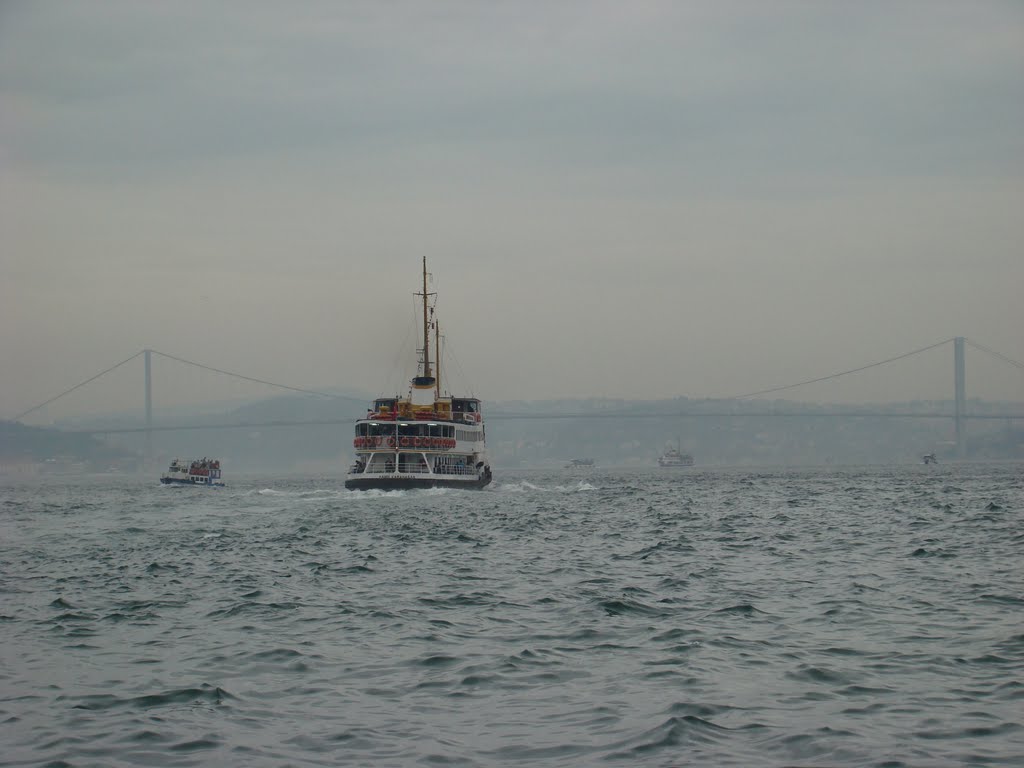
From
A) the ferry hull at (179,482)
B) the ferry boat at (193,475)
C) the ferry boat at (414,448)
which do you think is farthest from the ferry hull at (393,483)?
the ferry boat at (193,475)

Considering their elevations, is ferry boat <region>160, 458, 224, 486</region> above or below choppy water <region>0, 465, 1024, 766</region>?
below

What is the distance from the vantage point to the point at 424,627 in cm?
1653

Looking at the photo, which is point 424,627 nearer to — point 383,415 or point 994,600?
point 994,600

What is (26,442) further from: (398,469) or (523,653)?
(523,653)

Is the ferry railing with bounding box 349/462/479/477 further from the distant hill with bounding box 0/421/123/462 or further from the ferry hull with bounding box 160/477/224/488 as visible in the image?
the distant hill with bounding box 0/421/123/462

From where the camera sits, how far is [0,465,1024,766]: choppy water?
10.3 meters

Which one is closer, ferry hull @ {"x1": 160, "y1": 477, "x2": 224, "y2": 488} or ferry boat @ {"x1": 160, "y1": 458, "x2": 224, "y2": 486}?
ferry hull @ {"x1": 160, "y1": 477, "x2": 224, "y2": 488}

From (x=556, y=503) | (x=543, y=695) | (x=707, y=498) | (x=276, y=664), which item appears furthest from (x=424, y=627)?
(x=707, y=498)

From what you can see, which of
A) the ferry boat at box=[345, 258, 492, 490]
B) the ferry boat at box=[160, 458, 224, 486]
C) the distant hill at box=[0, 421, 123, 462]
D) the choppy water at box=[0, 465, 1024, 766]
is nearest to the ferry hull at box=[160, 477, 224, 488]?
the ferry boat at box=[160, 458, 224, 486]

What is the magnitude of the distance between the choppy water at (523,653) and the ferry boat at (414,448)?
1299 inches

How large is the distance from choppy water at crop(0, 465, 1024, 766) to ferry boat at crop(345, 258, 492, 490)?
33.0 m

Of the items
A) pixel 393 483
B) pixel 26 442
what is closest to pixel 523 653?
pixel 393 483

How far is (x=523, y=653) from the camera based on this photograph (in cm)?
1430

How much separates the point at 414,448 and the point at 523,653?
50.3m
